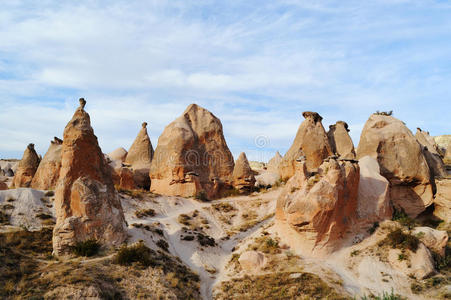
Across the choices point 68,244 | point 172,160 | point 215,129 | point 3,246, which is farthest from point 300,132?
point 3,246

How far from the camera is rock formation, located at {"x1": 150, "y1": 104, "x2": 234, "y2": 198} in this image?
29.8 m

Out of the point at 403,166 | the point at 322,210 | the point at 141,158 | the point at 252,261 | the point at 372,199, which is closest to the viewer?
the point at 252,261

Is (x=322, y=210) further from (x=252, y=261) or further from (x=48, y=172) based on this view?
(x=48, y=172)

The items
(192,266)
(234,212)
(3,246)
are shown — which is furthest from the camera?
(234,212)

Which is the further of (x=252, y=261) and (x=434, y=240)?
(x=434, y=240)

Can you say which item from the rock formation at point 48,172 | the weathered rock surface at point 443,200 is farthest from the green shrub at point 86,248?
the weathered rock surface at point 443,200

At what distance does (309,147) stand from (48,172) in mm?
18138

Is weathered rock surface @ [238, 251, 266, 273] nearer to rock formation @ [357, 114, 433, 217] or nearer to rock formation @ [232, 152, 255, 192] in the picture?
rock formation @ [357, 114, 433, 217]

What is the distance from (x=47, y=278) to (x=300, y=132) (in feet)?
71.5

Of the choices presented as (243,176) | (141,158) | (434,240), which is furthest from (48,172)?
(434,240)

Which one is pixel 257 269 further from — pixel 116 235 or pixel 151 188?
pixel 151 188

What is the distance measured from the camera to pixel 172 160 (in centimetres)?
3000

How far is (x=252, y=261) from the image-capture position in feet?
57.9

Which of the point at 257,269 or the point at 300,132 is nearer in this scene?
the point at 257,269
